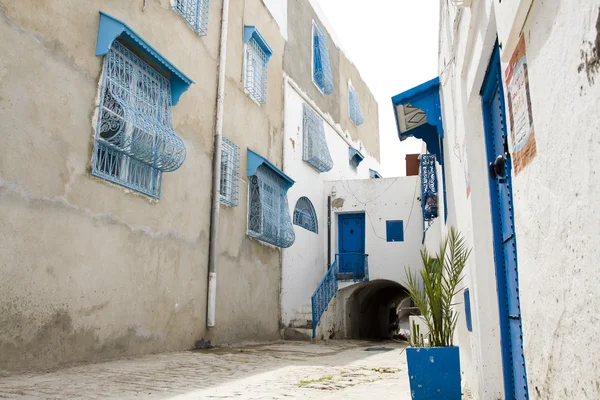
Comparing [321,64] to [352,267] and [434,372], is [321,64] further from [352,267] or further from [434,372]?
[434,372]

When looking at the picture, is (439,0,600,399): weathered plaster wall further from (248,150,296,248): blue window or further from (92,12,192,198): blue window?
(248,150,296,248): blue window

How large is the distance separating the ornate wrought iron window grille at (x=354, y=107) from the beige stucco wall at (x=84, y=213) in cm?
1053

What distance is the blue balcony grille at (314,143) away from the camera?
46.7 feet

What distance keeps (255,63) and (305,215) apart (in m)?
4.73

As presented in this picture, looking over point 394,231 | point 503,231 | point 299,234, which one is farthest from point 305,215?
point 503,231

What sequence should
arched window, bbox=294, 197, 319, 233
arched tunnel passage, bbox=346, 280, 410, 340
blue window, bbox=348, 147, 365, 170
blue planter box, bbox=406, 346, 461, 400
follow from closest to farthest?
blue planter box, bbox=406, 346, 461, 400
arched window, bbox=294, 197, 319, 233
arched tunnel passage, bbox=346, 280, 410, 340
blue window, bbox=348, 147, 365, 170

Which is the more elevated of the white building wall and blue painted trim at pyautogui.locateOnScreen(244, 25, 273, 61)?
blue painted trim at pyautogui.locateOnScreen(244, 25, 273, 61)

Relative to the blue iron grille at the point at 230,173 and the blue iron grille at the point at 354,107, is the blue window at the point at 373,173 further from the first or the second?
the blue iron grille at the point at 230,173

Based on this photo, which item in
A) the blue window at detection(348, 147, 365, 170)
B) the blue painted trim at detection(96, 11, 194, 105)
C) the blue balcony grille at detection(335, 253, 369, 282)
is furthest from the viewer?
the blue window at detection(348, 147, 365, 170)

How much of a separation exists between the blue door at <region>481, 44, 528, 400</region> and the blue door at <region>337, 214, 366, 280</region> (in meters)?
11.7

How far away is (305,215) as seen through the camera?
47.1 ft

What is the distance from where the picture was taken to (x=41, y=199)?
5.37 metres

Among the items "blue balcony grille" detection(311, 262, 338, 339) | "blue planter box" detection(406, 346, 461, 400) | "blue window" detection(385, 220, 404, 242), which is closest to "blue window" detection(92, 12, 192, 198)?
"blue planter box" detection(406, 346, 461, 400)

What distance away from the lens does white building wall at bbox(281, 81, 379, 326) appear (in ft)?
41.3
